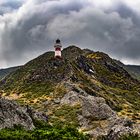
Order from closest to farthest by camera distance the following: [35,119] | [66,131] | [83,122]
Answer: [66,131]
[35,119]
[83,122]

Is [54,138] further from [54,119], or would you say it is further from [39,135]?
[54,119]

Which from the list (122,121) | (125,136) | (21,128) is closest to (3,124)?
(21,128)

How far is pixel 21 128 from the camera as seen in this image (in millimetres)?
124062

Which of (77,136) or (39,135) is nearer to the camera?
(39,135)

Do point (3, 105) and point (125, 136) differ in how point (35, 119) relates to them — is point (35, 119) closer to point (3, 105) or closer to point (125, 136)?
point (3, 105)

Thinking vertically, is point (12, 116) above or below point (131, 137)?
above

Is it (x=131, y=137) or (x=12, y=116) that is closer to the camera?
(x=12, y=116)

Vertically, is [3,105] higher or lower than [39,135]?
higher

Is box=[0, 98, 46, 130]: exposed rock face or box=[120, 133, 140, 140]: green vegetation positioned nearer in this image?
box=[0, 98, 46, 130]: exposed rock face

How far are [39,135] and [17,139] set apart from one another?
8.02 meters

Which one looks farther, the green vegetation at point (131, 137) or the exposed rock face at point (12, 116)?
the green vegetation at point (131, 137)

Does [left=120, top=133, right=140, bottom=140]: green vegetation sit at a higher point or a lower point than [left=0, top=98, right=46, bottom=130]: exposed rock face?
lower

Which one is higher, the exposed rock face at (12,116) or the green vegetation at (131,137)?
the exposed rock face at (12,116)

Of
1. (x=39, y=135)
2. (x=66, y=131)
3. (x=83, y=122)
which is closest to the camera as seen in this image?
(x=39, y=135)
